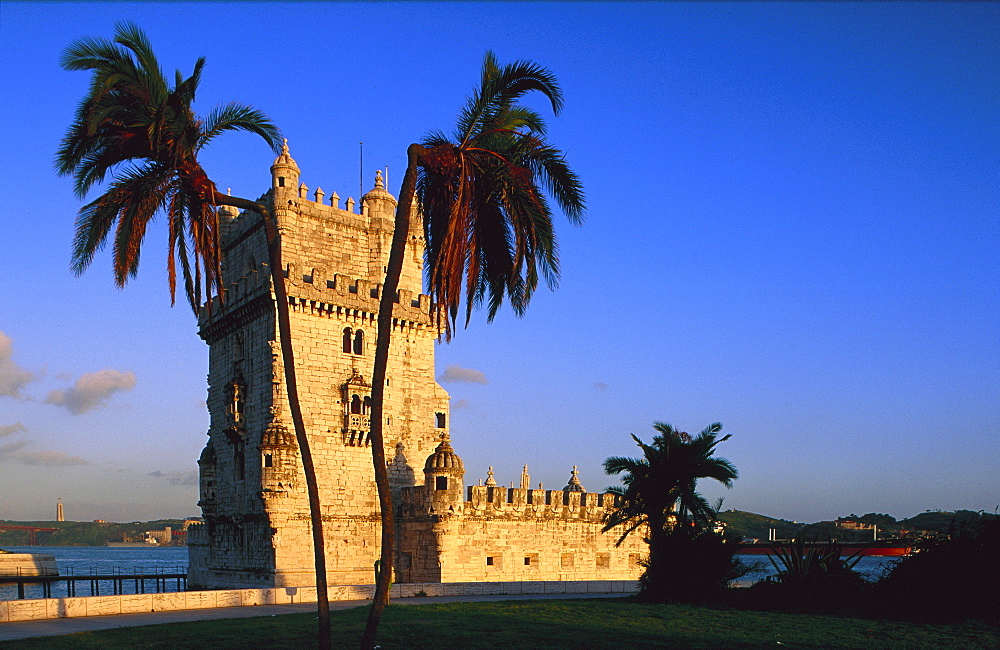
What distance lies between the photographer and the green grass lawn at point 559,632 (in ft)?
59.7

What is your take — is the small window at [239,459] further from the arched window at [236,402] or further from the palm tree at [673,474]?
the palm tree at [673,474]

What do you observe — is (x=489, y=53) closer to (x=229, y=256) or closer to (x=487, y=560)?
(x=487, y=560)

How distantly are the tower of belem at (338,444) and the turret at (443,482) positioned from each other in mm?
52

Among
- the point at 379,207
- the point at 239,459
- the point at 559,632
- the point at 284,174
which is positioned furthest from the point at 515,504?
the point at 559,632

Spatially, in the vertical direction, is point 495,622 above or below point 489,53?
below

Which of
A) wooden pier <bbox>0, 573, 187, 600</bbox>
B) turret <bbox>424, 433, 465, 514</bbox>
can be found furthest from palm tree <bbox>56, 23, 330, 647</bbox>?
wooden pier <bbox>0, 573, 187, 600</bbox>

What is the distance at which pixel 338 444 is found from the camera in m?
38.9

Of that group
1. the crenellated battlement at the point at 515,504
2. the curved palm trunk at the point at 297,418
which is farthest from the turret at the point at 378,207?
the curved palm trunk at the point at 297,418

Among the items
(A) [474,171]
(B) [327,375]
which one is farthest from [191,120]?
(B) [327,375]

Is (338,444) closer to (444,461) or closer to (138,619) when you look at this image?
(444,461)

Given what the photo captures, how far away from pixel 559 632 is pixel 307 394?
21.0 m

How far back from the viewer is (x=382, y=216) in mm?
42906

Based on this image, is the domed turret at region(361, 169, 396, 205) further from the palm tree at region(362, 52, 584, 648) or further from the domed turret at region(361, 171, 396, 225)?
the palm tree at region(362, 52, 584, 648)

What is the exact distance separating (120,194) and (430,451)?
2594cm
